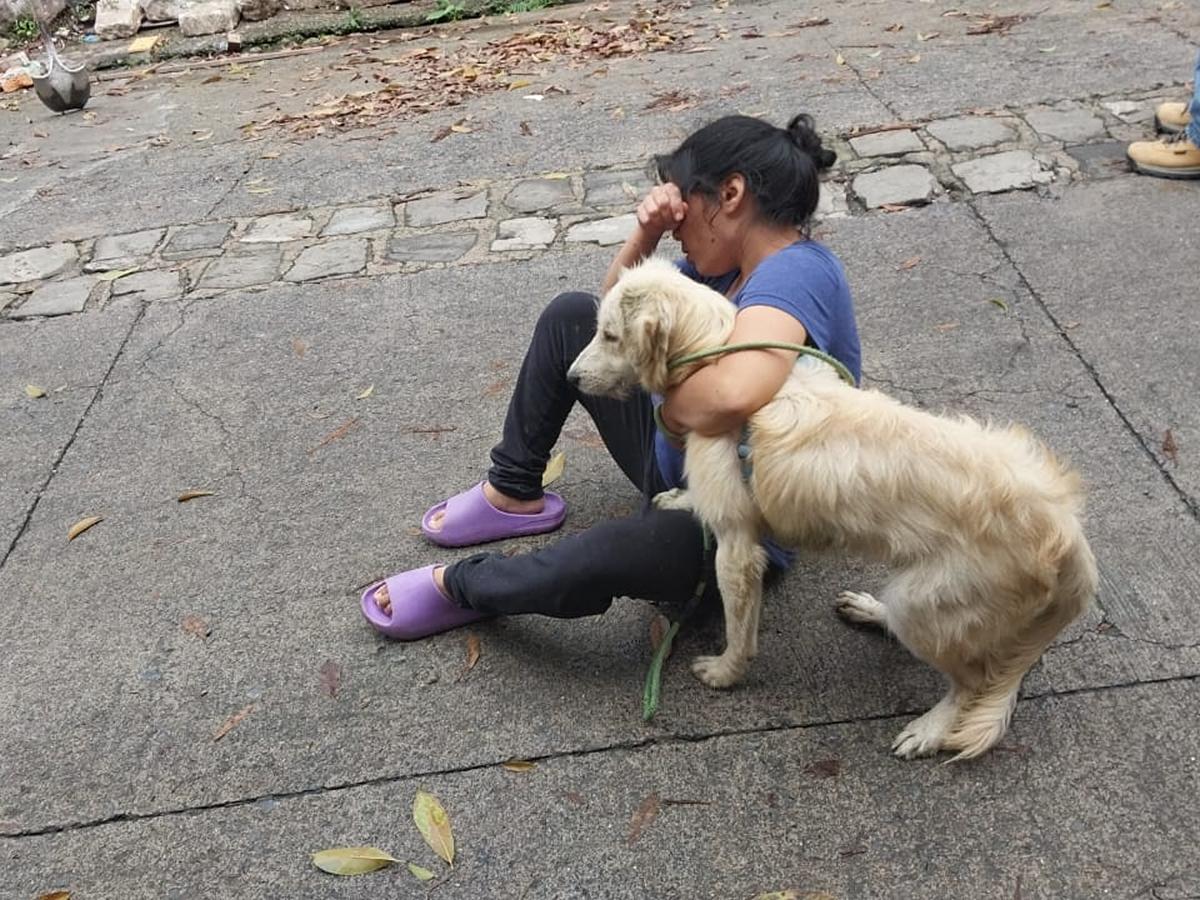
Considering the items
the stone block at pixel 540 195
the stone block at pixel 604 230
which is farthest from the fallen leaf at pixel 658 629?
the stone block at pixel 540 195

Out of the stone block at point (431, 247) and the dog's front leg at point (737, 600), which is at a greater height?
the dog's front leg at point (737, 600)

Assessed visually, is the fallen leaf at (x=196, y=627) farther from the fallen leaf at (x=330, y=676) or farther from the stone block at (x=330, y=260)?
the stone block at (x=330, y=260)

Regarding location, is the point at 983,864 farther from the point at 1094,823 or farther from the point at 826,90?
the point at 826,90

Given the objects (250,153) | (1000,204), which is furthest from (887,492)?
(250,153)

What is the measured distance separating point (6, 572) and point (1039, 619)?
312cm

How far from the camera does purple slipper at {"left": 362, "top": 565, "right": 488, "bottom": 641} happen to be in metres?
2.89

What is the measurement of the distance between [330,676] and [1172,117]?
4749 millimetres

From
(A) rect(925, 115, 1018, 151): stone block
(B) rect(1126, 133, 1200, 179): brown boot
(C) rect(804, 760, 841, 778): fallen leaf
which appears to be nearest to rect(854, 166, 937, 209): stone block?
(A) rect(925, 115, 1018, 151): stone block

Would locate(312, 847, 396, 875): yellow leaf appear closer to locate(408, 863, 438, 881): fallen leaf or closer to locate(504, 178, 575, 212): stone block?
locate(408, 863, 438, 881): fallen leaf

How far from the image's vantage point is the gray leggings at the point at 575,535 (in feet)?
8.40

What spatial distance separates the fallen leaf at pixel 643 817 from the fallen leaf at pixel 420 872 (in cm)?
45

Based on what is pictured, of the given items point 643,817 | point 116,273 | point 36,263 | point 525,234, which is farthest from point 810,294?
point 36,263

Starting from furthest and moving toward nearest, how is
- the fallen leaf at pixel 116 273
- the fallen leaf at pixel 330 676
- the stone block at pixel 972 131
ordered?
1. the stone block at pixel 972 131
2. the fallen leaf at pixel 116 273
3. the fallen leaf at pixel 330 676

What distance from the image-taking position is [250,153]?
651 cm
